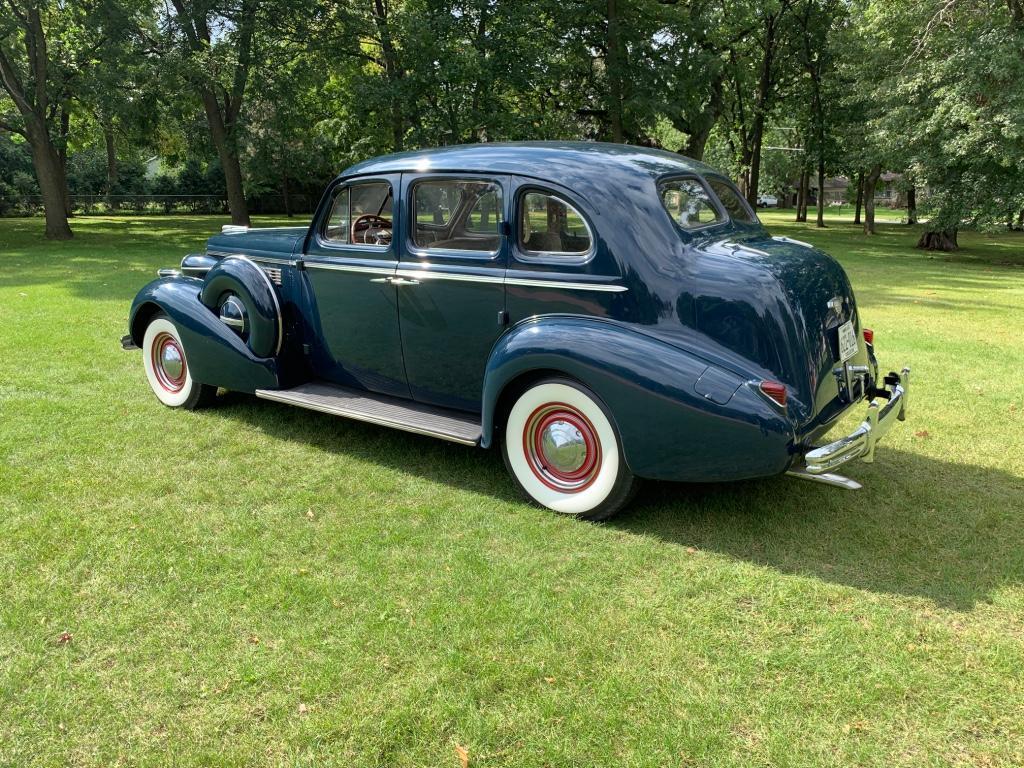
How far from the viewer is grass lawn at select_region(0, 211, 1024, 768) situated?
2.48 metres

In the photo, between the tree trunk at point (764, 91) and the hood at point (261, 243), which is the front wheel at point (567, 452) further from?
the tree trunk at point (764, 91)

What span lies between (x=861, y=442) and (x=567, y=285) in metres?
1.69

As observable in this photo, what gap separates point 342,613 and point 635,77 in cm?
2159

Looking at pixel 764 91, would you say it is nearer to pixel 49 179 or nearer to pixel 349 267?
pixel 49 179

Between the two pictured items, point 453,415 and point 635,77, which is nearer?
point 453,415

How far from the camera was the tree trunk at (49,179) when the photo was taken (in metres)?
19.8

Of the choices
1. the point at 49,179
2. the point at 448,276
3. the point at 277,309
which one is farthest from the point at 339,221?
the point at 49,179

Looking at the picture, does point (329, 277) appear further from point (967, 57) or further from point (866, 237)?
point (866, 237)

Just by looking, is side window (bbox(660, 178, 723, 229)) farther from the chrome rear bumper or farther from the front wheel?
the chrome rear bumper

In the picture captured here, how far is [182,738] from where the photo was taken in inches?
97.0

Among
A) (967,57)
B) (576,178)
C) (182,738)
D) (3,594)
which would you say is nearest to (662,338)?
(576,178)

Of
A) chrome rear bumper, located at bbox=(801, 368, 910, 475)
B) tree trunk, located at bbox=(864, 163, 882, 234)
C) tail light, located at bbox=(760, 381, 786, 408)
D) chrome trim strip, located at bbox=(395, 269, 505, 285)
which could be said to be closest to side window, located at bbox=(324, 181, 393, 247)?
chrome trim strip, located at bbox=(395, 269, 505, 285)

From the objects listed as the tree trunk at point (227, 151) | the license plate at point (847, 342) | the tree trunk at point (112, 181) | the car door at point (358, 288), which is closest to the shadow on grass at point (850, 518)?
the car door at point (358, 288)

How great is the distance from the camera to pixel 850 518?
401cm
